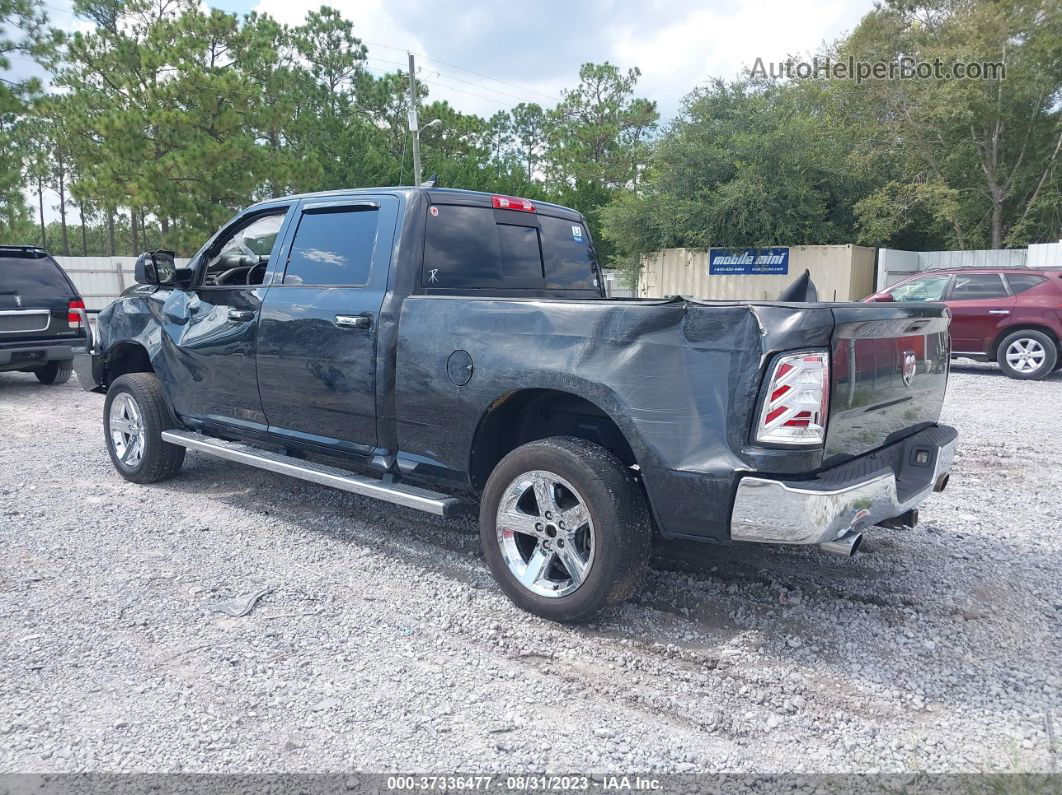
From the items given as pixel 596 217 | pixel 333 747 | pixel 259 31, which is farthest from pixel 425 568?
pixel 596 217

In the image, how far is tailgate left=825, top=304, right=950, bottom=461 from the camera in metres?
3.04

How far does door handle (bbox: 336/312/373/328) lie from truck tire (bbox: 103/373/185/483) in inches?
87.0

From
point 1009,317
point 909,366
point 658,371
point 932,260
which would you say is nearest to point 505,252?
point 658,371

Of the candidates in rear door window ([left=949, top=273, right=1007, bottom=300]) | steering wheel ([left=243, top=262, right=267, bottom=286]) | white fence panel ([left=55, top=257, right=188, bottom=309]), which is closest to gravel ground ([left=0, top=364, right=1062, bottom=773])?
steering wheel ([left=243, top=262, right=267, bottom=286])

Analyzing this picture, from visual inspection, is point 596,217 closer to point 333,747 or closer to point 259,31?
point 259,31

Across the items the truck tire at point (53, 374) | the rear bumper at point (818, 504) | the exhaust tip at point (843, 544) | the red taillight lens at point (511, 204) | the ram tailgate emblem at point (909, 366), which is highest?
the red taillight lens at point (511, 204)

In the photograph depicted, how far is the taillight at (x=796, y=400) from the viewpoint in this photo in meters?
2.90

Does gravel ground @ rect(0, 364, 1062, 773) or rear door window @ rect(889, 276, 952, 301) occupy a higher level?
rear door window @ rect(889, 276, 952, 301)

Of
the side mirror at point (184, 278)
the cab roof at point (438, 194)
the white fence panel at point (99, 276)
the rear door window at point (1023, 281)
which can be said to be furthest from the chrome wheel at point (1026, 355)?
the white fence panel at point (99, 276)

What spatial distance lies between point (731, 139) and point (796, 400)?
22977 mm

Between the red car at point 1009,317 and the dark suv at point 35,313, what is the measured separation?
41.7ft

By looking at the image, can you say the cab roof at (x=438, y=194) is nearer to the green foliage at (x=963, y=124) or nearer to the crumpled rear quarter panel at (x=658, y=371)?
the crumpled rear quarter panel at (x=658, y=371)

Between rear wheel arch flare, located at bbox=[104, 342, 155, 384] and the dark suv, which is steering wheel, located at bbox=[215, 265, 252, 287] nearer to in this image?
rear wheel arch flare, located at bbox=[104, 342, 155, 384]

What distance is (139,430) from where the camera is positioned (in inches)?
230
